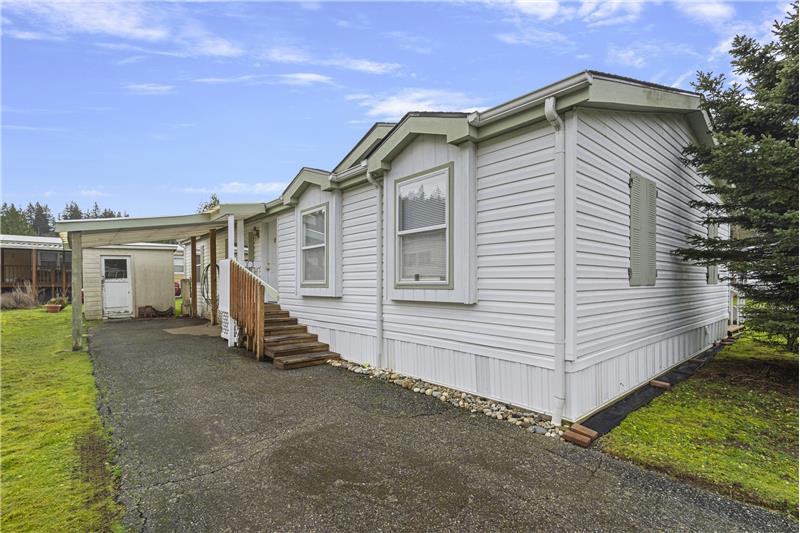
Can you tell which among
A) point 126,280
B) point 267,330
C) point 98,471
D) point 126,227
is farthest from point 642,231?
point 126,280

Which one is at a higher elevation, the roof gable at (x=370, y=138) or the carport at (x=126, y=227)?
the roof gable at (x=370, y=138)

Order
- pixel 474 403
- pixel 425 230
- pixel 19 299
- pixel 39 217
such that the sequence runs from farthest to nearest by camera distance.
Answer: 1. pixel 39 217
2. pixel 19 299
3. pixel 425 230
4. pixel 474 403

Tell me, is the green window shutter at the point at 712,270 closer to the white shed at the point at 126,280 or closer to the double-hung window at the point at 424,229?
the double-hung window at the point at 424,229

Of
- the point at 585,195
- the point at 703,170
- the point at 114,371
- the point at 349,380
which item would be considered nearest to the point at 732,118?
the point at 703,170

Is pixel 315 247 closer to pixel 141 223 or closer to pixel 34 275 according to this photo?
Result: pixel 141 223

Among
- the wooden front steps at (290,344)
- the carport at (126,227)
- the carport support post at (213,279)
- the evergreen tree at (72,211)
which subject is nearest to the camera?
the wooden front steps at (290,344)

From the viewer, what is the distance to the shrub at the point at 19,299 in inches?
591

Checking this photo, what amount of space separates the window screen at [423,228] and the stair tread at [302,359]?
7.13 ft

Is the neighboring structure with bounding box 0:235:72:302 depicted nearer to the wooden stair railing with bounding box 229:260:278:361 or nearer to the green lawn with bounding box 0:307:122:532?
the wooden stair railing with bounding box 229:260:278:361

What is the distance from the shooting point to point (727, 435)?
3520 mm

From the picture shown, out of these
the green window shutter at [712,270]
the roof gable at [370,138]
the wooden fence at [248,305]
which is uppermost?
the roof gable at [370,138]

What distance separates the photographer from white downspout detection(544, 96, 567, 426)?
3.65 m

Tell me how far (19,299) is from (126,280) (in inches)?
245

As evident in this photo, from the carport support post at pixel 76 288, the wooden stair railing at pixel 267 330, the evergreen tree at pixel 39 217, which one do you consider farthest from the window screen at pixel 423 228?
the evergreen tree at pixel 39 217
